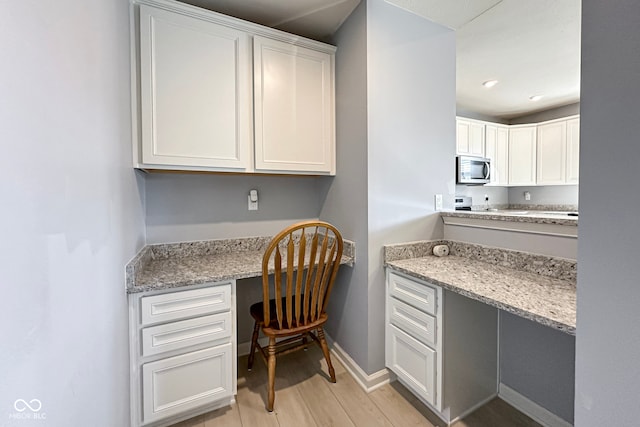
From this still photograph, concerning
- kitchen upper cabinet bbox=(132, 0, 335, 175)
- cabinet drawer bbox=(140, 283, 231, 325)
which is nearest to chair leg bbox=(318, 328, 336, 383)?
cabinet drawer bbox=(140, 283, 231, 325)

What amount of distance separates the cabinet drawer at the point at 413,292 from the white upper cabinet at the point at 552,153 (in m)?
3.54

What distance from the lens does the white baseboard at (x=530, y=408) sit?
1310 mm

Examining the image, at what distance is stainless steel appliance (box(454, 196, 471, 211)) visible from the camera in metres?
3.65

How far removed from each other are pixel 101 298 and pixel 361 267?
131 centimetres

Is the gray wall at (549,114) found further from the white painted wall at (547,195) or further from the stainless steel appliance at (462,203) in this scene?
the stainless steel appliance at (462,203)

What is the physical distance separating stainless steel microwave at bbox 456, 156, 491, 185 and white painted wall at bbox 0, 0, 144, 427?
354cm

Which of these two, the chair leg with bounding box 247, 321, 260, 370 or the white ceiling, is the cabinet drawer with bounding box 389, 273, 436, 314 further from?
the white ceiling

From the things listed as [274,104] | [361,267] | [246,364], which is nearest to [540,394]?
[361,267]

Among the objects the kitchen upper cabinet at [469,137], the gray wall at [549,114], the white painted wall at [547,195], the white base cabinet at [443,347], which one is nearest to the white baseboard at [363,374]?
the white base cabinet at [443,347]

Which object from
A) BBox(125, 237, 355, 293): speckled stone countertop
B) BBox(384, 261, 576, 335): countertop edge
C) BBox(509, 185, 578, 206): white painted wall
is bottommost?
BBox(384, 261, 576, 335): countertop edge

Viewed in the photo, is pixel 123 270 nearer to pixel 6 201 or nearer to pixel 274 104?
pixel 6 201

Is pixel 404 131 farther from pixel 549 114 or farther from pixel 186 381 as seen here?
pixel 549 114

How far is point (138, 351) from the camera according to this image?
1234 mm

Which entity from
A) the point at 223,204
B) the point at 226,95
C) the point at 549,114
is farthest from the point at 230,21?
the point at 549,114
